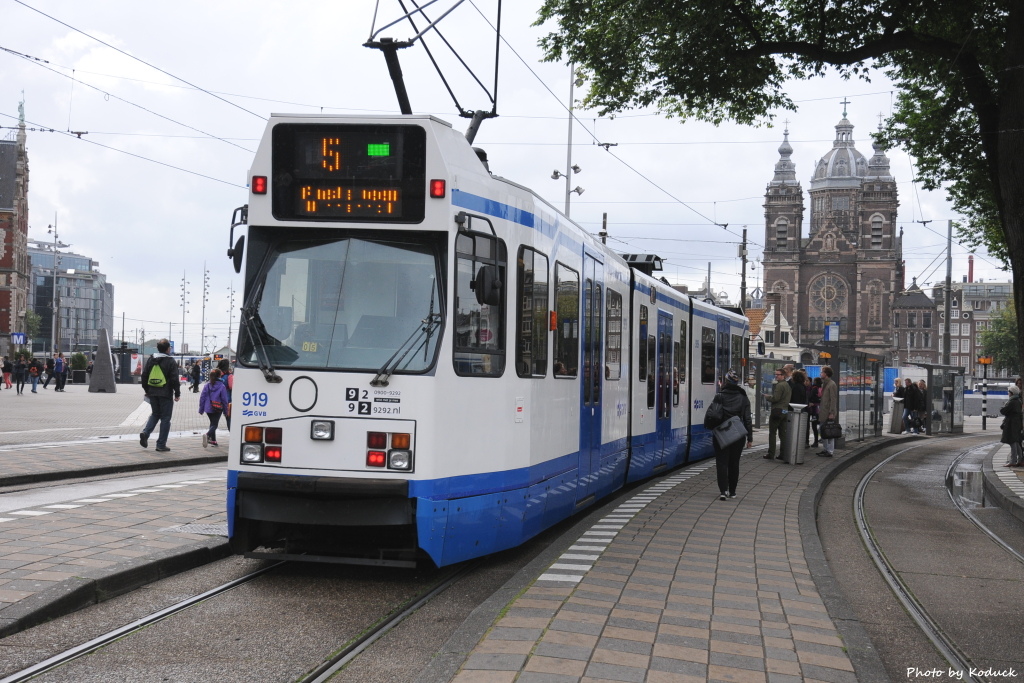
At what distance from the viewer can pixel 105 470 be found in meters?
14.1

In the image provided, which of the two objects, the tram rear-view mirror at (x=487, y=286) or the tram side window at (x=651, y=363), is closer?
the tram rear-view mirror at (x=487, y=286)

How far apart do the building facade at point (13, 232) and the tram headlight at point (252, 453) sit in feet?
265

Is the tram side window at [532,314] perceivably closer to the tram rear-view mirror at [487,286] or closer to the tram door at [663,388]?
the tram rear-view mirror at [487,286]

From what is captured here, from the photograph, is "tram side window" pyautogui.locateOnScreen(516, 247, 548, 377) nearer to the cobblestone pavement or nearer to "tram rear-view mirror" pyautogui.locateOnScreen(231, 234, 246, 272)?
"tram rear-view mirror" pyautogui.locateOnScreen(231, 234, 246, 272)

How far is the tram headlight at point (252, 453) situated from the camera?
7180 mm

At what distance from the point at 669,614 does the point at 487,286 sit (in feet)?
7.74

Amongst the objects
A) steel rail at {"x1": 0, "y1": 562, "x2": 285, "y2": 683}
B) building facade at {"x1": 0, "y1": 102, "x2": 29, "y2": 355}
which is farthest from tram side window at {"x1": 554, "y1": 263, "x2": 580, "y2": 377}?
building facade at {"x1": 0, "y1": 102, "x2": 29, "y2": 355}

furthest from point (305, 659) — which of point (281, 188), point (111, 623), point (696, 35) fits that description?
point (696, 35)

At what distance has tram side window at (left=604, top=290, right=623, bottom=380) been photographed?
11.3m

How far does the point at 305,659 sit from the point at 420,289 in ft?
8.58

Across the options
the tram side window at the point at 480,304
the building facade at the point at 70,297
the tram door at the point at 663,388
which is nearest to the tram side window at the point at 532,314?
the tram side window at the point at 480,304

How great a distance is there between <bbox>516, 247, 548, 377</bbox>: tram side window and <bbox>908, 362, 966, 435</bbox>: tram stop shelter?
92.2ft

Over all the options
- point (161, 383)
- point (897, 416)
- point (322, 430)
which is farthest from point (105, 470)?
point (897, 416)

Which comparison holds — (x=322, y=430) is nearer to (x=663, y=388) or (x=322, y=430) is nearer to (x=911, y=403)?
(x=663, y=388)
